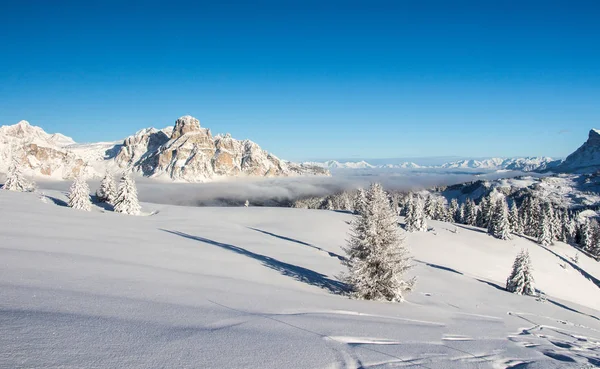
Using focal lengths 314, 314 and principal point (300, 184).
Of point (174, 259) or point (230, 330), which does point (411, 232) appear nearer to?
point (174, 259)

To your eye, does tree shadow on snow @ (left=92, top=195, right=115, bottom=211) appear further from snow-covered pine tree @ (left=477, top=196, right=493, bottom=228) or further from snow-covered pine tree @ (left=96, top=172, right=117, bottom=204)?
snow-covered pine tree @ (left=477, top=196, right=493, bottom=228)

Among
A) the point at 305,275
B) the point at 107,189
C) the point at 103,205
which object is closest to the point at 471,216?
the point at 305,275

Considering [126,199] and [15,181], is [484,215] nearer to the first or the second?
[126,199]

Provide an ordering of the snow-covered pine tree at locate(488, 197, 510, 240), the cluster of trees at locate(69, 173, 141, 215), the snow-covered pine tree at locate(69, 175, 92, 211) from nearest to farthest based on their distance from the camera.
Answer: the snow-covered pine tree at locate(69, 175, 92, 211)
the cluster of trees at locate(69, 173, 141, 215)
the snow-covered pine tree at locate(488, 197, 510, 240)

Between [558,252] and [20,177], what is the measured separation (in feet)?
279

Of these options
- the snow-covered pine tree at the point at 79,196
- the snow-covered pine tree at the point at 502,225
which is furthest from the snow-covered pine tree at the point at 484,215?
the snow-covered pine tree at the point at 79,196

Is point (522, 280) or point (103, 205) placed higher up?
point (103, 205)

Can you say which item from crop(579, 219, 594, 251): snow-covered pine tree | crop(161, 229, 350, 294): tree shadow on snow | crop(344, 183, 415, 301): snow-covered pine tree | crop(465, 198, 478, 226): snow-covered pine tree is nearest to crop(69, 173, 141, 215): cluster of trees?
crop(161, 229, 350, 294): tree shadow on snow

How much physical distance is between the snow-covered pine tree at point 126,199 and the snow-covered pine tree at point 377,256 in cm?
3491

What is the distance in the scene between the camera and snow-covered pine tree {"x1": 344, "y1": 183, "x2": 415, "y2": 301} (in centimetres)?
1352

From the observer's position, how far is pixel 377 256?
14.0 m

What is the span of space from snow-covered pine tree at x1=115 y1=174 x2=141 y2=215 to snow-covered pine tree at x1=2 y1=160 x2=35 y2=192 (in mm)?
12145

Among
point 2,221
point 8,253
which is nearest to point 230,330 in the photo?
point 8,253

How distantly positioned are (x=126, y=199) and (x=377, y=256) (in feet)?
120
